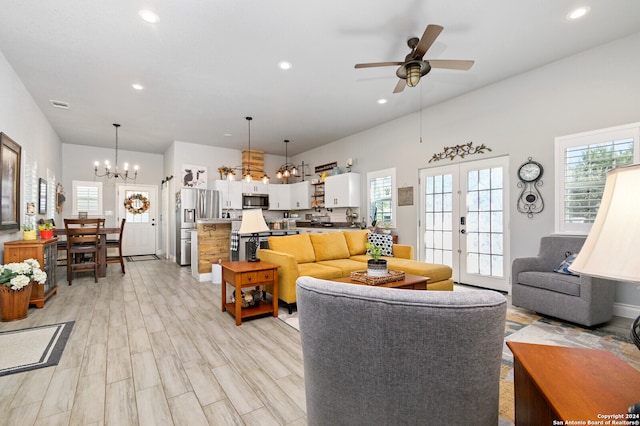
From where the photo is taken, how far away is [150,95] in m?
4.61

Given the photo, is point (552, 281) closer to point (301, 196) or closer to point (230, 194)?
point (301, 196)

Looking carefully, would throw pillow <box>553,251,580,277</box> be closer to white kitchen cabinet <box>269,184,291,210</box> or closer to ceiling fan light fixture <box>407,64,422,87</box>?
ceiling fan light fixture <box>407,64,422,87</box>

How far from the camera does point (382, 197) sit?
20.1 feet

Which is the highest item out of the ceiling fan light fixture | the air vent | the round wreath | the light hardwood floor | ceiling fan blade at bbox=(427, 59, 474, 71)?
the air vent

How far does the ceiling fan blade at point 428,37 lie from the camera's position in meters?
2.35

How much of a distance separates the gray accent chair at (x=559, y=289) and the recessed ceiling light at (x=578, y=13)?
7.46ft

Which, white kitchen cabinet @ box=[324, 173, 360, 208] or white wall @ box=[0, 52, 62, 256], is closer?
white wall @ box=[0, 52, 62, 256]

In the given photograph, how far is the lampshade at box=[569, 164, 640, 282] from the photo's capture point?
704 millimetres

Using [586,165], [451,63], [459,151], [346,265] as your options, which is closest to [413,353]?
[451,63]

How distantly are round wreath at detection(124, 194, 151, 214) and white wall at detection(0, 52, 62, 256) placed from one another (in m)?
1.98

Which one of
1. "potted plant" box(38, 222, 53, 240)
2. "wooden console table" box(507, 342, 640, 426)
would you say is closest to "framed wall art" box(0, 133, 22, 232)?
"potted plant" box(38, 222, 53, 240)

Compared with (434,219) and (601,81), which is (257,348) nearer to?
(434,219)

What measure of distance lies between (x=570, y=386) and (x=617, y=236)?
1.48 feet

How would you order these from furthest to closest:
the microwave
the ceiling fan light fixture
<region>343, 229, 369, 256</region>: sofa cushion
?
1. the microwave
2. <region>343, 229, 369, 256</region>: sofa cushion
3. the ceiling fan light fixture
